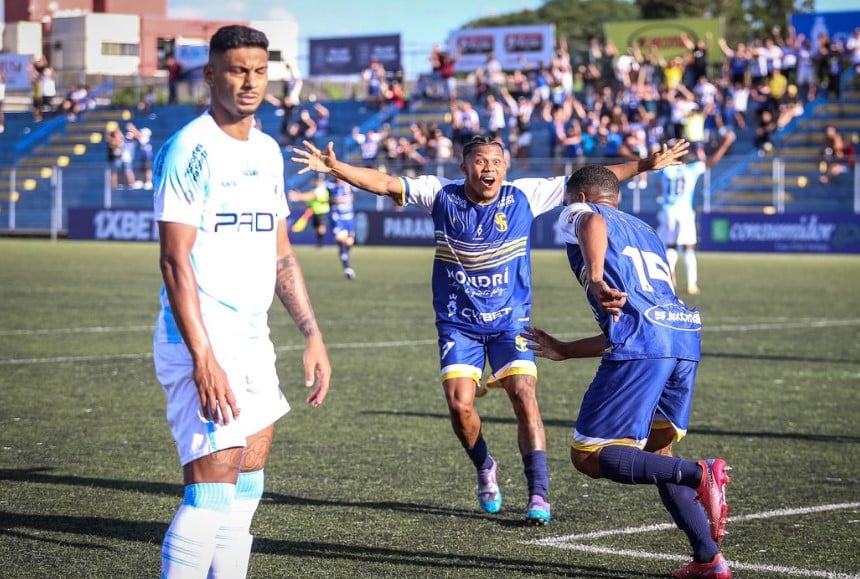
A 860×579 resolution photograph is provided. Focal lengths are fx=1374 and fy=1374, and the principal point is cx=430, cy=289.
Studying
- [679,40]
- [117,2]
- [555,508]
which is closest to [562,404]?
[555,508]

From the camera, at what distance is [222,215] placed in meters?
4.57

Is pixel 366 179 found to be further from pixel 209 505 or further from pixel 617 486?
pixel 209 505

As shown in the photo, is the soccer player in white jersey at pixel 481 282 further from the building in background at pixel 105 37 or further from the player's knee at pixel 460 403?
the building in background at pixel 105 37

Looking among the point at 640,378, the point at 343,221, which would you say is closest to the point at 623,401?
the point at 640,378

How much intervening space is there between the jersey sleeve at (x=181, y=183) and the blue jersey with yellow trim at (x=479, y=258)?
3.12 m

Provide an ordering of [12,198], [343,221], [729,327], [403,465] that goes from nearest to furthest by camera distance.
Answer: [403,465]
[729,327]
[343,221]
[12,198]

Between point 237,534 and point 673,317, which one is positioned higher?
point 673,317

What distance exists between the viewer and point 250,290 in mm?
4637

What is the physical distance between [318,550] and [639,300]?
1931mm

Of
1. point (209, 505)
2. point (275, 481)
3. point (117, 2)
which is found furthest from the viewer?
point (117, 2)

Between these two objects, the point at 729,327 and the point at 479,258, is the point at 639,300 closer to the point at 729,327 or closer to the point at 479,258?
the point at 479,258

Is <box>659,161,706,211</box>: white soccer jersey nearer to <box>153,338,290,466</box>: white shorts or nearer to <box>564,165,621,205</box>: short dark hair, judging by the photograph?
<box>564,165,621,205</box>: short dark hair

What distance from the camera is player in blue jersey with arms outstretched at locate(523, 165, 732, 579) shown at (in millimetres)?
5664

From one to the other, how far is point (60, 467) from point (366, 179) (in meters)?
2.65
